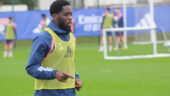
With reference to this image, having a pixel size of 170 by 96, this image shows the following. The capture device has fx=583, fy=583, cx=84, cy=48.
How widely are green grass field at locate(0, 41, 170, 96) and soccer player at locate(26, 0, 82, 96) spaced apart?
6.96m

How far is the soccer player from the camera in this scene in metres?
6.26

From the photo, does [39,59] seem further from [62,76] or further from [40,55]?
[62,76]

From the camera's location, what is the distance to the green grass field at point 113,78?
1420 cm

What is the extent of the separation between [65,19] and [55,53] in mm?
390

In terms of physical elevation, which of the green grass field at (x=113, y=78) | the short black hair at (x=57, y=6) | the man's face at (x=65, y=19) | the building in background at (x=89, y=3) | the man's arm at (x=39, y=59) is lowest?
the green grass field at (x=113, y=78)

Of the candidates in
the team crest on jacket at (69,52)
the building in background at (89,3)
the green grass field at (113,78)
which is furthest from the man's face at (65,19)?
the building in background at (89,3)

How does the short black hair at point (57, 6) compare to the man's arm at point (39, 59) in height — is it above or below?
above

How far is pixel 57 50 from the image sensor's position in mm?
6418

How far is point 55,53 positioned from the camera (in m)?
6.42

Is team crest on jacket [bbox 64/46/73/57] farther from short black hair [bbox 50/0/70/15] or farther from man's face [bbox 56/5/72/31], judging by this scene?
short black hair [bbox 50/0/70/15]

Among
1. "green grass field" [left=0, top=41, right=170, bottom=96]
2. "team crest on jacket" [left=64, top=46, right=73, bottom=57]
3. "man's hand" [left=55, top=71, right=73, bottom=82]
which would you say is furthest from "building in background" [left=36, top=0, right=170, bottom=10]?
"man's hand" [left=55, top=71, right=73, bottom=82]

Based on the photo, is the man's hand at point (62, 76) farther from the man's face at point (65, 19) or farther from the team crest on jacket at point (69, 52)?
the man's face at point (65, 19)

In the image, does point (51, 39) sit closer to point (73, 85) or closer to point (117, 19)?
point (73, 85)

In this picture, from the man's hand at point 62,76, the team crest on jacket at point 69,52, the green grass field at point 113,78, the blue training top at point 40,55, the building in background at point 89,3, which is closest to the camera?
the man's hand at point 62,76
